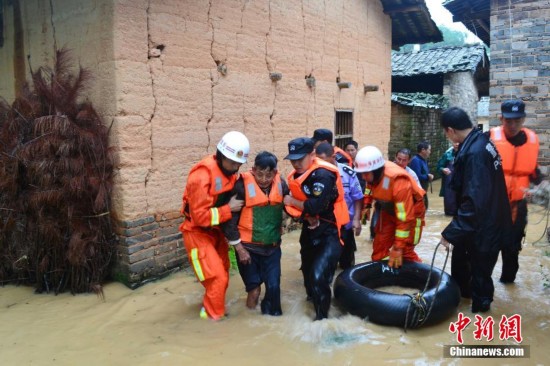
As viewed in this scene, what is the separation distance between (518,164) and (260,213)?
9.03 feet

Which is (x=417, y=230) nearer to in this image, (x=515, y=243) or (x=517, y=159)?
(x=515, y=243)

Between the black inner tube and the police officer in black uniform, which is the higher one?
the police officer in black uniform

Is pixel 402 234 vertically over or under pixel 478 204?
under

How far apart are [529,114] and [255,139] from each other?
628cm

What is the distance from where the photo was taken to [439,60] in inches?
634

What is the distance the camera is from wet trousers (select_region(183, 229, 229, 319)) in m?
4.11

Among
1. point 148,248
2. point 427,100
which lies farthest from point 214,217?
point 427,100

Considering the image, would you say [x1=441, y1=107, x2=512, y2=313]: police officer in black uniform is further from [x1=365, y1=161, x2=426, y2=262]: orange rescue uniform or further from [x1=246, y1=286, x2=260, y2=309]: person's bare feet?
[x1=246, y1=286, x2=260, y2=309]: person's bare feet

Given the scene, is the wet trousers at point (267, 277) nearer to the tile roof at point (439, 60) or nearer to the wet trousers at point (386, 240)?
the wet trousers at point (386, 240)

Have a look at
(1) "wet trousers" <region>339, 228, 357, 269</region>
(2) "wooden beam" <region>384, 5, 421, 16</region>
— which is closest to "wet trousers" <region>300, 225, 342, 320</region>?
(1) "wet trousers" <region>339, 228, 357, 269</region>

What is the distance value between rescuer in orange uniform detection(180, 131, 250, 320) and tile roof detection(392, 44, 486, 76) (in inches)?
514

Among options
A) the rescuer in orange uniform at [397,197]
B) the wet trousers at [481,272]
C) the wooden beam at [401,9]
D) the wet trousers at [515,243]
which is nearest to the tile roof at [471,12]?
the wooden beam at [401,9]

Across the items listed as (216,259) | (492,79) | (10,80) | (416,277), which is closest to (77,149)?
(216,259)

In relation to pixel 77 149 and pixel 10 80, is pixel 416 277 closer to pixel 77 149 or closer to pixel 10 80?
pixel 77 149
